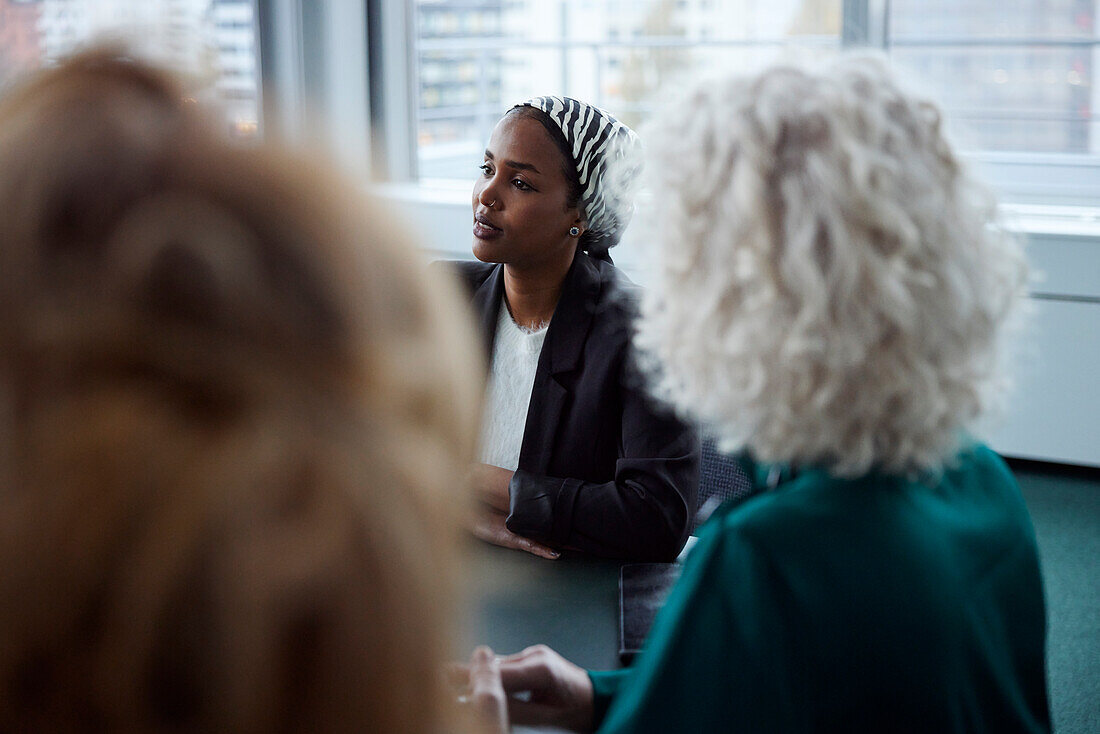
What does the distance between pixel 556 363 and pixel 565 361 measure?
0.06 ft

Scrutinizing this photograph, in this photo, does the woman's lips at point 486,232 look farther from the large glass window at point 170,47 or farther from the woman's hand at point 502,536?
the large glass window at point 170,47

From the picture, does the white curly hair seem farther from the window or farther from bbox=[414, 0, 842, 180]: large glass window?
bbox=[414, 0, 842, 180]: large glass window

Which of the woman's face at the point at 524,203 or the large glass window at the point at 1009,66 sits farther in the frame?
the large glass window at the point at 1009,66

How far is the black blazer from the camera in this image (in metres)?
1.64

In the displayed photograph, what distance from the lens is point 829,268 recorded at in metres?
0.84

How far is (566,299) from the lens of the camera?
81.0 inches

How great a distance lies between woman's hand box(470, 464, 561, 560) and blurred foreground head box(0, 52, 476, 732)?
1.23 meters

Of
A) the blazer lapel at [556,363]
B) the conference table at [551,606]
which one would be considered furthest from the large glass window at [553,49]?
the conference table at [551,606]

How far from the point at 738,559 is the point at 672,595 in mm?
86

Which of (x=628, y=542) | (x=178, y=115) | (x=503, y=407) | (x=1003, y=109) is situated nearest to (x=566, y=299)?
(x=503, y=407)

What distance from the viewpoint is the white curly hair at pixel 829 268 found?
2.75 ft

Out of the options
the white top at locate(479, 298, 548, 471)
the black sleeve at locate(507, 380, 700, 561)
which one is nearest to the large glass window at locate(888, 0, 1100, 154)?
the white top at locate(479, 298, 548, 471)

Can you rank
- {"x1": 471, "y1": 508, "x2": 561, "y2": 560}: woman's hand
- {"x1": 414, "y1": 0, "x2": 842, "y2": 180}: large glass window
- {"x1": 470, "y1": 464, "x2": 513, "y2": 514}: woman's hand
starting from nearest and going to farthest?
1. {"x1": 471, "y1": 508, "x2": 561, "y2": 560}: woman's hand
2. {"x1": 470, "y1": 464, "x2": 513, "y2": 514}: woman's hand
3. {"x1": 414, "y1": 0, "x2": 842, "y2": 180}: large glass window

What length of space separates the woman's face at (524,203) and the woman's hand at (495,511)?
534 mm
